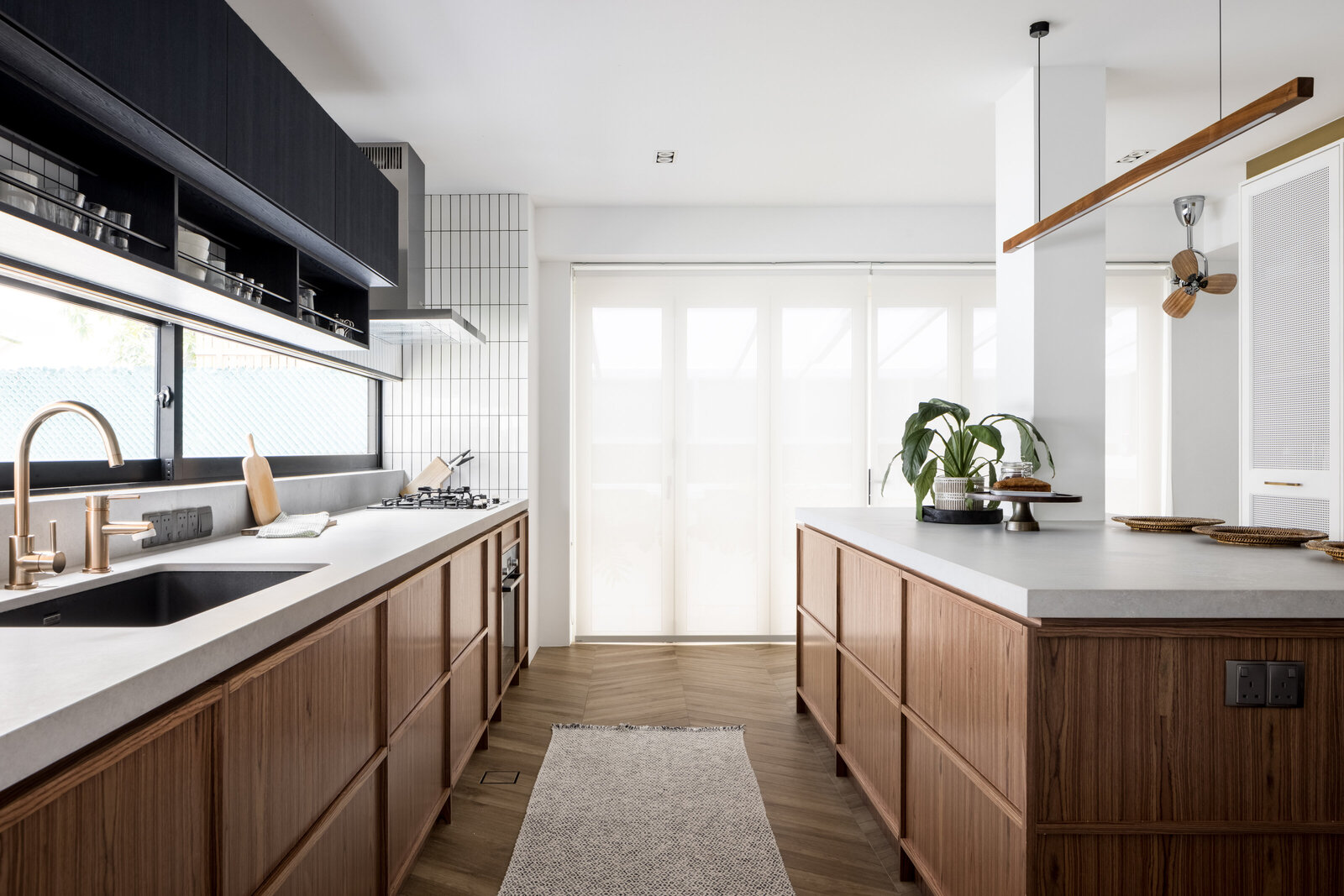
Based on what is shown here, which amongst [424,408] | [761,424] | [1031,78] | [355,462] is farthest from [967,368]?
[355,462]

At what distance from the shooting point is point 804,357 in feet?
14.5

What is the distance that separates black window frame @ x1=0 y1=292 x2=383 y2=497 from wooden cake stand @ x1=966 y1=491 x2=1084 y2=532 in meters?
2.53

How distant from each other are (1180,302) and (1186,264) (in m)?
0.18

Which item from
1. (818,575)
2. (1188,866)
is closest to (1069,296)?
(818,575)

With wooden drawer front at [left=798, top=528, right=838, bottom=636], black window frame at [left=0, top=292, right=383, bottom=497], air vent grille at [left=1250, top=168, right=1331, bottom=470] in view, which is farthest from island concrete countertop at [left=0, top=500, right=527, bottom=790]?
air vent grille at [left=1250, top=168, right=1331, bottom=470]

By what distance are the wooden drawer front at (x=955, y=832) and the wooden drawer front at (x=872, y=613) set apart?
7.8 inches

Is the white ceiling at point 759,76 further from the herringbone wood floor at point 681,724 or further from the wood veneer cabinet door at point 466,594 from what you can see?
the herringbone wood floor at point 681,724

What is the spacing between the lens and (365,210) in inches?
106

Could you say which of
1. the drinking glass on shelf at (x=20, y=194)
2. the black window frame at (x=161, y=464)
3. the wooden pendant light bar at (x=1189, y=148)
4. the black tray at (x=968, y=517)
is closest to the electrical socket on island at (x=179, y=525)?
the black window frame at (x=161, y=464)

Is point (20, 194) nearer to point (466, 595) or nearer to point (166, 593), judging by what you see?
point (166, 593)

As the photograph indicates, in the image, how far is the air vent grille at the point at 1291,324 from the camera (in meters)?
3.08

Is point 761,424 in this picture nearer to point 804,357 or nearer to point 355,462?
point 804,357

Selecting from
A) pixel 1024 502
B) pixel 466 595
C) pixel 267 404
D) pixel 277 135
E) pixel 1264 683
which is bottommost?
pixel 466 595

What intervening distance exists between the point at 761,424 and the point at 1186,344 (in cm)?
260
